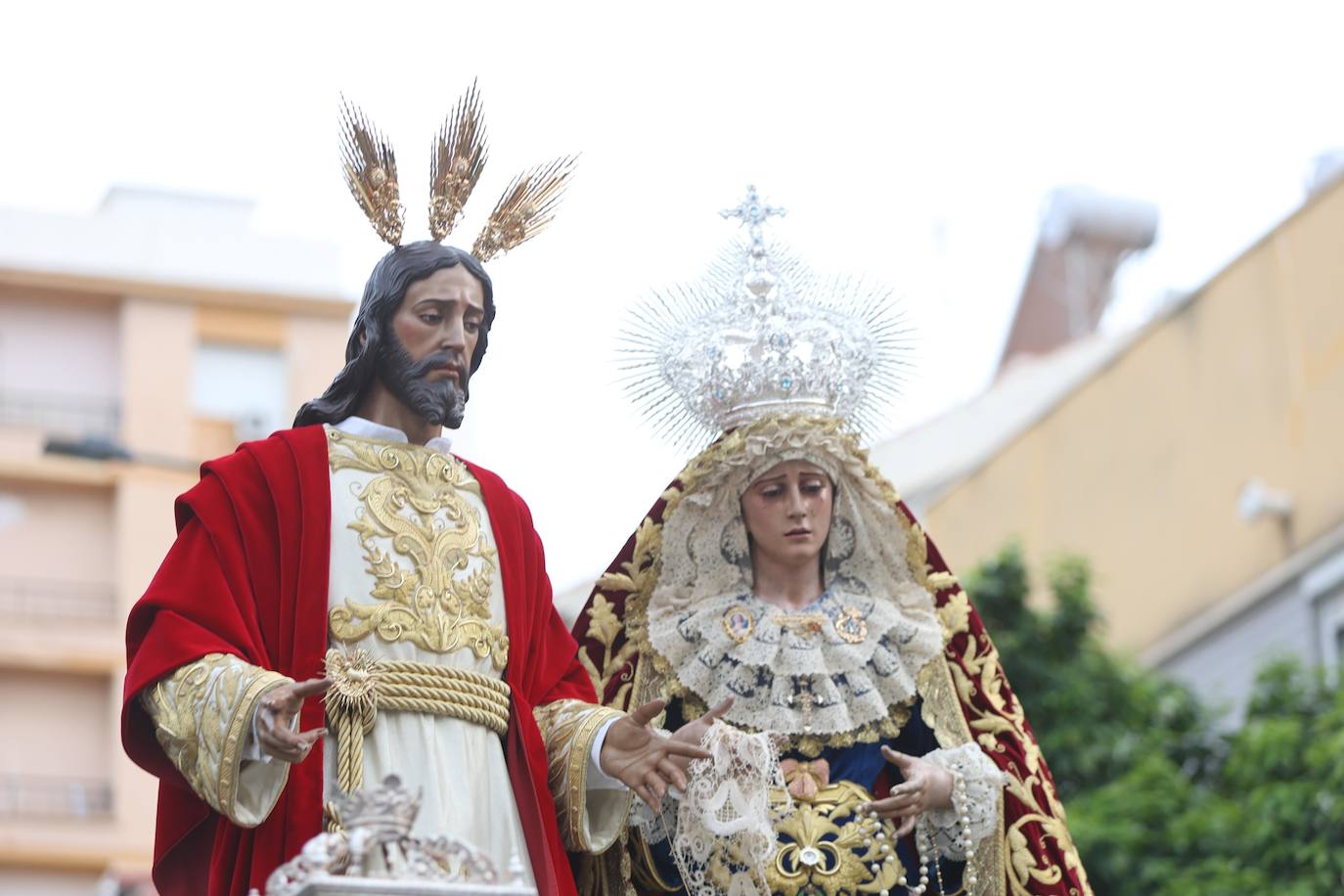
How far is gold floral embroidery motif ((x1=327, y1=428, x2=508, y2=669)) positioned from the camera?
22.7 feet

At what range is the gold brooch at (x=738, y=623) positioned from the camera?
26.3 feet

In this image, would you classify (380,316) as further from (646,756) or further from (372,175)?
(646,756)

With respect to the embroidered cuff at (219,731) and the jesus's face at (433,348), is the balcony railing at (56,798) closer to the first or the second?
the jesus's face at (433,348)

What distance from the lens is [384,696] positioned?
22.4ft

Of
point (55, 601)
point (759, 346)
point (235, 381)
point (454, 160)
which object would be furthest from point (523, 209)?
point (235, 381)

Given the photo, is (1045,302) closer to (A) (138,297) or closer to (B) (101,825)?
(A) (138,297)

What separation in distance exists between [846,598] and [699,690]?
56 cm

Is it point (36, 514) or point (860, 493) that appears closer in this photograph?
point (860, 493)

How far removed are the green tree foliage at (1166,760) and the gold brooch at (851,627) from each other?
22.6 ft

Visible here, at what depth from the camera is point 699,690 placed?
7949 millimetres

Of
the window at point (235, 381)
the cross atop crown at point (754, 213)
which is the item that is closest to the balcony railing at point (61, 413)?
the window at point (235, 381)

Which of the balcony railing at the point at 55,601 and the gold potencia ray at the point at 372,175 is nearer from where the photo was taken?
the gold potencia ray at the point at 372,175

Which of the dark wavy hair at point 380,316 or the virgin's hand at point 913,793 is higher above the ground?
the dark wavy hair at point 380,316

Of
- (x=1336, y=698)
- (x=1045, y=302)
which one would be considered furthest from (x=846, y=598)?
(x=1045, y=302)
